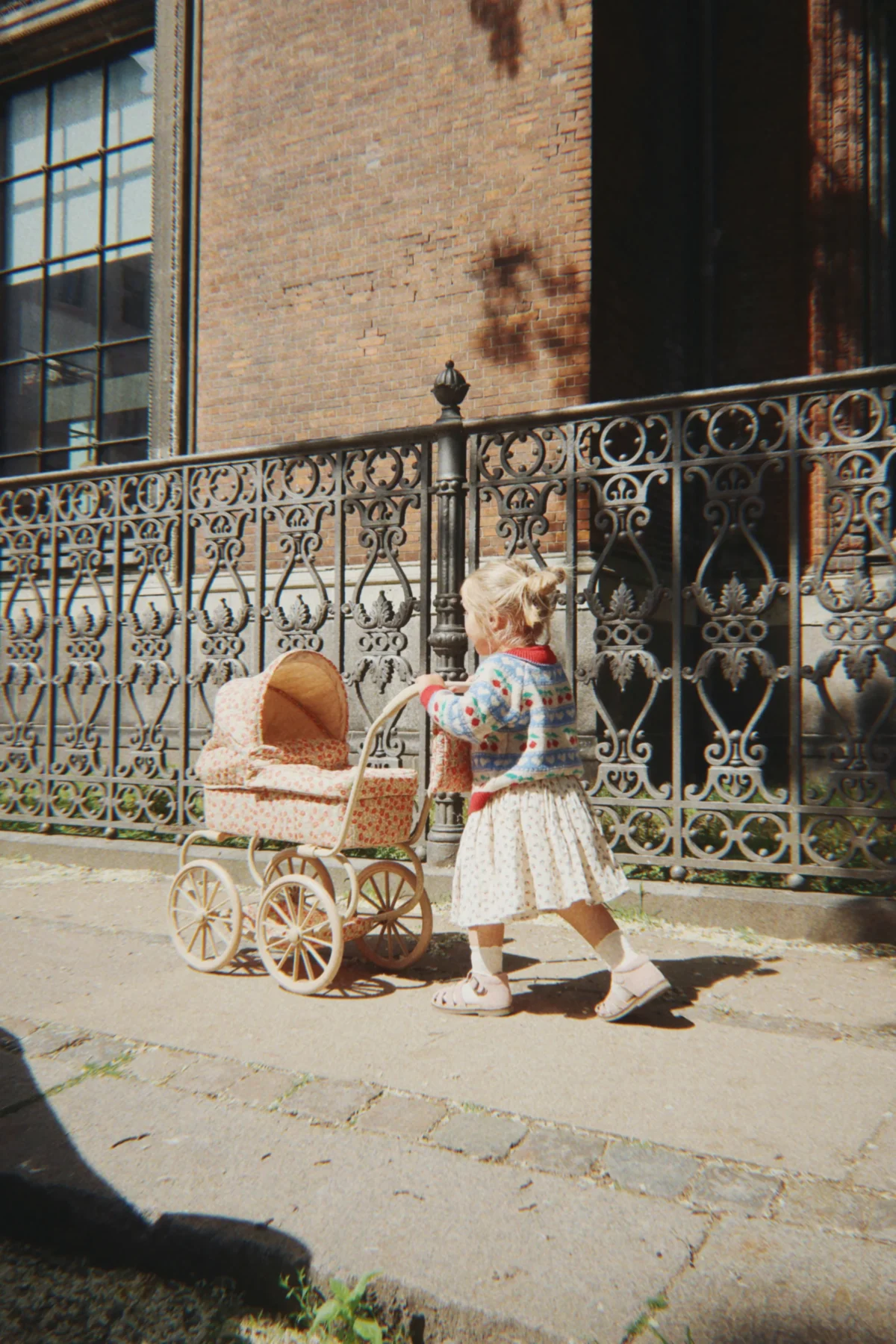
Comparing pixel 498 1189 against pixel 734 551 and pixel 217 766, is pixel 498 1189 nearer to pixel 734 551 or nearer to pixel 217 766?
pixel 217 766

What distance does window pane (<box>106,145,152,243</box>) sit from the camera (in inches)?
435

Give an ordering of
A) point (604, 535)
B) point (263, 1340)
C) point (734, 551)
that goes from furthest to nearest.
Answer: point (734, 551) → point (604, 535) → point (263, 1340)

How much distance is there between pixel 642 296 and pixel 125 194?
571 centimetres

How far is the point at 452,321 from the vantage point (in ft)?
29.7

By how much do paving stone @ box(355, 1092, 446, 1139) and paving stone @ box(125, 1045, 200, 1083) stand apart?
70 cm

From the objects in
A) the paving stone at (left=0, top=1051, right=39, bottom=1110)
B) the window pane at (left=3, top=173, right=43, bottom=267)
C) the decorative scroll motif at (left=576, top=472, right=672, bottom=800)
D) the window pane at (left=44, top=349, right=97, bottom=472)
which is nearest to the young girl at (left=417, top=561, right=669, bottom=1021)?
the paving stone at (left=0, top=1051, right=39, bottom=1110)

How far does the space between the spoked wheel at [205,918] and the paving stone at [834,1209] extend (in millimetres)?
2458

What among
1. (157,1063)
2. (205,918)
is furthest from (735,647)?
(157,1063)

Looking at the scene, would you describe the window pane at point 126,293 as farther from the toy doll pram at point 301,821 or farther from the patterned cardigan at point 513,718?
the patterned cardigan at point 513,718

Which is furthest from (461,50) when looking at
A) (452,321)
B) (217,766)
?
(217,766)

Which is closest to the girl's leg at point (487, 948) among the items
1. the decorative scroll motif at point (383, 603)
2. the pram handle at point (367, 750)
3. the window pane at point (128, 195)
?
the pram handle at point (367, 750)

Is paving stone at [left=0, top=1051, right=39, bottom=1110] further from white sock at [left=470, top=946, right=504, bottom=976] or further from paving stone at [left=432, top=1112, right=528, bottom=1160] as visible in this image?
white sock at [left=470, top=946, right=504, bottom=976]

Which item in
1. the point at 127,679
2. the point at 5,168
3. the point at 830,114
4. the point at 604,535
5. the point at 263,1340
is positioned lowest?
the point at 263,1340

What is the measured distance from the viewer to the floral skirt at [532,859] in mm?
3637
